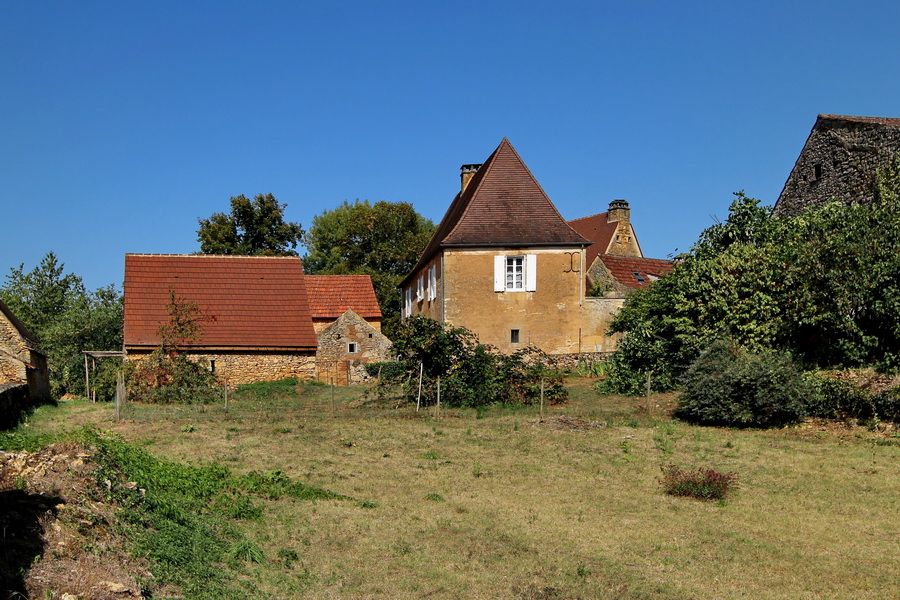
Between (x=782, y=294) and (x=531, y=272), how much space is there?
1084 centimetres

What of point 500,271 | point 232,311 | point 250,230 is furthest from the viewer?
point 250,230

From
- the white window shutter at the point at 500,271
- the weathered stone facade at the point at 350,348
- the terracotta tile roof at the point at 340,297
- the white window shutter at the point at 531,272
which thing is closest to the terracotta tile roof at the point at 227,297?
the weathered stone facade at the point at 350,348

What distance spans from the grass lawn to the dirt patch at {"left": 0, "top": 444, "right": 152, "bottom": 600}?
154 centimetres

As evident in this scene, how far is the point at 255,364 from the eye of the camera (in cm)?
2889

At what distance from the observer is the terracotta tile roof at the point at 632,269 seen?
40031 millimetres

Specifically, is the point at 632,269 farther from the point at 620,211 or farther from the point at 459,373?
the point at 459,373

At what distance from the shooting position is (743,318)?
2153cm

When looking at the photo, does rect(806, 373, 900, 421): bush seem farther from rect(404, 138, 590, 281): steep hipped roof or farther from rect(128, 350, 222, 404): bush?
rect(128, 350, 222, 404): bush

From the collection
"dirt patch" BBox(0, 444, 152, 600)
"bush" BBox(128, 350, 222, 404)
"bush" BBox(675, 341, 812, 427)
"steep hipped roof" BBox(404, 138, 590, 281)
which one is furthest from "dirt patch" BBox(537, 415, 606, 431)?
"steep hipped roof" BBox(404, 138, 590, 281)

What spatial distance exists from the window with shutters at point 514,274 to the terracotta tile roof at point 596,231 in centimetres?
1637

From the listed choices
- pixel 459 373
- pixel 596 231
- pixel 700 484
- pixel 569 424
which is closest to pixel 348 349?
pixel 459 373

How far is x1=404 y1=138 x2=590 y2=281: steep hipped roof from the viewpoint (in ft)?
99.5

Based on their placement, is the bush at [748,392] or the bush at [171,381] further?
the bush at [171,381]

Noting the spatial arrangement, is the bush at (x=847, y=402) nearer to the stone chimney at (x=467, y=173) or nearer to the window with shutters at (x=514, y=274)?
the window with shutters at (x=514, y=274)
